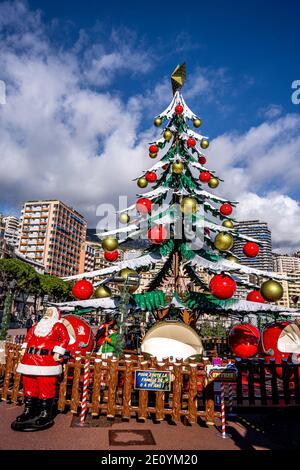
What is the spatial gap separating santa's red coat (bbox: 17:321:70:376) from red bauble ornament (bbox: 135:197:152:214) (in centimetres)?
501

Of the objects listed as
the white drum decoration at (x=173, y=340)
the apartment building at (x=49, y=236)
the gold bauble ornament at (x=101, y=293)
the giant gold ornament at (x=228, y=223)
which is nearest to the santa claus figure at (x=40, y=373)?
the white drum decoration at (x=173, y=340)

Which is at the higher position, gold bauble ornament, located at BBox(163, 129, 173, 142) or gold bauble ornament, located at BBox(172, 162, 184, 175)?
gold bauble ornament, located at BBox(163, 129, 173, 142)

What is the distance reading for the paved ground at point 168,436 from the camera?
4.59 metres

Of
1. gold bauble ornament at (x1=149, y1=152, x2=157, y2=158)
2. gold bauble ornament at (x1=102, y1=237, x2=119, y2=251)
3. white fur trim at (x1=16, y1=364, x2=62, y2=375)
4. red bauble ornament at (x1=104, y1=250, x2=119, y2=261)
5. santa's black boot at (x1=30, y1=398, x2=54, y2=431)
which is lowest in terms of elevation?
santa's black boot at (x1=30, y1=398, x2=54, y2=431)

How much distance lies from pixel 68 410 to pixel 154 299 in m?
3.63

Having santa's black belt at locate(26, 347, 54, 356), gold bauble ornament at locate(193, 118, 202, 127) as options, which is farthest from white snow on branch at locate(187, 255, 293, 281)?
gold bauble ornament at locate(193, 118, 202, 127)

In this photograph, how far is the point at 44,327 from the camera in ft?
19.8

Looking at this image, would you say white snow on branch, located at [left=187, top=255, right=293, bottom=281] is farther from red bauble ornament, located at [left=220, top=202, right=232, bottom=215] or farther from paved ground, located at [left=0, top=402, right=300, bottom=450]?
paved ground, located at [left=0, top=402, right=300, bottom=450]

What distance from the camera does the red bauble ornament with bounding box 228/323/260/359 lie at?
28.8 ft

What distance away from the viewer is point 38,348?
19.0 ft

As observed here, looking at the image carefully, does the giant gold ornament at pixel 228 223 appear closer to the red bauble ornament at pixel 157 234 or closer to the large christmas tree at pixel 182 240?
the large christmas tree at pixel 182 240

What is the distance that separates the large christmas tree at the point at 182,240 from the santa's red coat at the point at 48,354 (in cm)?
184

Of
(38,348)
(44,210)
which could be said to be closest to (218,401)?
(38,348)

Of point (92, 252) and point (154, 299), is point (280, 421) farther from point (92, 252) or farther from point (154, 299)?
point (92, 252)
